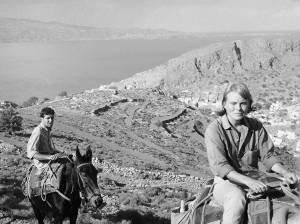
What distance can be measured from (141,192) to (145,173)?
6419mm

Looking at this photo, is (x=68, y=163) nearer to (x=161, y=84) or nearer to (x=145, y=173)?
(x=145, y=173)

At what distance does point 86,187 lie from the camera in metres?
7.05

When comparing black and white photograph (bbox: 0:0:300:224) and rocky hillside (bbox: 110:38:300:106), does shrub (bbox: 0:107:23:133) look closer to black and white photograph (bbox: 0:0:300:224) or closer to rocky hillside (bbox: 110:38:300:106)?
black and white photograph (bbox: 0:0:300:224)

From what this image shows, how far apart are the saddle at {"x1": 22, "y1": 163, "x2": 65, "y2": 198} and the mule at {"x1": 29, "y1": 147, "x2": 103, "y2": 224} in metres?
0.08

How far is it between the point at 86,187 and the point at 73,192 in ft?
1.93

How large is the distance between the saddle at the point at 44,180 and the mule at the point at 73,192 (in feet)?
0.26

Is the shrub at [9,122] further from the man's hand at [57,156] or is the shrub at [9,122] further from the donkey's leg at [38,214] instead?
the man's hand at [57,156]

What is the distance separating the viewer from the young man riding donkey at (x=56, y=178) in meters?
7.17

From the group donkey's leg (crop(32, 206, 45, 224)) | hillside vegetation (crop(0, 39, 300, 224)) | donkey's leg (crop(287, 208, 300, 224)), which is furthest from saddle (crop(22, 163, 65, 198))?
donkey's leg (crop(287, 208, 300, 224))

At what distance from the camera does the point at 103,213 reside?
11188 mm

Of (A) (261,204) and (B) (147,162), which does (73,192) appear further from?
(B) (147,162)

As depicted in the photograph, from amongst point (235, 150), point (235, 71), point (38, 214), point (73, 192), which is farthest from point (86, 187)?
point (235, 71)

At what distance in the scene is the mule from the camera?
7035 millimetres

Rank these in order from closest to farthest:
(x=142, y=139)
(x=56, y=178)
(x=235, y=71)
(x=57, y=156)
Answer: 1. (x=57, y=156)
2. (x=56, y=178)
3. (x=142, y=139)
4. (x=235, y=71)
